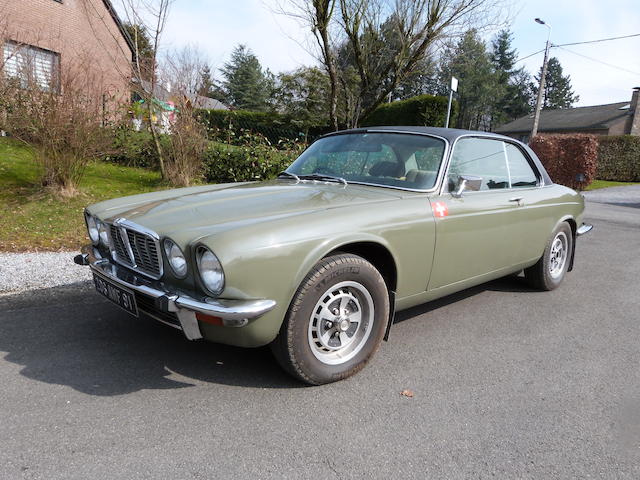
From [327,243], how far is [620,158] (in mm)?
24473

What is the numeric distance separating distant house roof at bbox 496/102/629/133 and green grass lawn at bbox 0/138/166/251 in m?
42.4

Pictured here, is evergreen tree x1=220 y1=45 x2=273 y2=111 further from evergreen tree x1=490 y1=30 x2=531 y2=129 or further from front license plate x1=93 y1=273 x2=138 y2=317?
front license plate x1=93 y1=273 x2=138 y2=317

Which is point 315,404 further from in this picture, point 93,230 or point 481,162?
point 481,162

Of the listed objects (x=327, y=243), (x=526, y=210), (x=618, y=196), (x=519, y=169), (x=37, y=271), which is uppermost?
(x=519, y=169)

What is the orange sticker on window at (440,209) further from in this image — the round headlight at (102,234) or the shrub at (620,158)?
the shrub at (620,158)

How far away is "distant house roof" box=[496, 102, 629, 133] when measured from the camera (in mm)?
40688

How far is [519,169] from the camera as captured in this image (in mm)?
4418

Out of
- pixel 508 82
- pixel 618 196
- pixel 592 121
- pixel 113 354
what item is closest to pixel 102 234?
pixel 113 354

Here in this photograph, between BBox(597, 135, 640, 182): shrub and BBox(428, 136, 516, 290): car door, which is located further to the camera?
BBox(597, 135, 640, 182): shrub

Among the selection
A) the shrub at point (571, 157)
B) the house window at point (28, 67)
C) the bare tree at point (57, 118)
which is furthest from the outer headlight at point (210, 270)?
the shrub at point (571, 157)

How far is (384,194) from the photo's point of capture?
128 inches

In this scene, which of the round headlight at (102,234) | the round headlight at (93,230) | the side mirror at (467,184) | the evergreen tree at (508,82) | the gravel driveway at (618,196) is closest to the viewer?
the round headlight at (102,234)

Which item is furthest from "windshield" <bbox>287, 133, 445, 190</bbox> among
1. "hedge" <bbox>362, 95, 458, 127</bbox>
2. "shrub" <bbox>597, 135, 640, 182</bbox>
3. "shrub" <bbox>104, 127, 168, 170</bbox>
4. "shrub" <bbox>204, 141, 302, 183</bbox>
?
"shrub" <bbox>597, 135, 640, 182</bbox>

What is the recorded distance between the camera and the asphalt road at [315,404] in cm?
209
